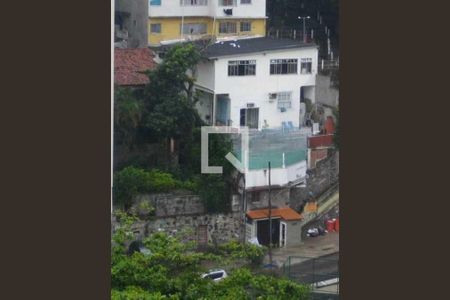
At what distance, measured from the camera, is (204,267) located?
1927cm

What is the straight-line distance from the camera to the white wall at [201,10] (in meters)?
19.2

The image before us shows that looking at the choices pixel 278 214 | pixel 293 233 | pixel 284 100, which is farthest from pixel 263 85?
pixel 293 233

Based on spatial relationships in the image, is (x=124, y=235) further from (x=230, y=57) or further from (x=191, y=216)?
(x=230, y=57)

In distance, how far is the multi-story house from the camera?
19188 mm

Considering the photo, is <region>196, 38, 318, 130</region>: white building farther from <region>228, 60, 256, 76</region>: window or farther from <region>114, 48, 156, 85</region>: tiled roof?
<region>114, 48, 156, 85</region>: tiled roof

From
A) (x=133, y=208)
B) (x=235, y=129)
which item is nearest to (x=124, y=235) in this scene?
(x=133, y=208)

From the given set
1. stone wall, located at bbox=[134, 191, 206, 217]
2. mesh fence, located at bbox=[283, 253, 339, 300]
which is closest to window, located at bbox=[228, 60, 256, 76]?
stone wall, located at bbox=[134, 191, 206, 217]

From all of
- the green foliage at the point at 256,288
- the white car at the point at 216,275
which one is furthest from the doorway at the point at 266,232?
the white car at the point at 216,275

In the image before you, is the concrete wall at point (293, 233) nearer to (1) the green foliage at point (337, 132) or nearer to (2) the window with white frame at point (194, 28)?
(1) the green foliage at point (337, 132)

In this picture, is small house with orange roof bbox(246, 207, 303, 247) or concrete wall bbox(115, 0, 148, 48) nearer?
concrete wall bbox(115, 0, 148, 48)

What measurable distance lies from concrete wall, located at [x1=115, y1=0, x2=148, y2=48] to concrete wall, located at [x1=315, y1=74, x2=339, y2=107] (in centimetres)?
175

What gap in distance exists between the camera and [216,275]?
63.2 feet

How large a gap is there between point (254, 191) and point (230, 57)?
1335 mm

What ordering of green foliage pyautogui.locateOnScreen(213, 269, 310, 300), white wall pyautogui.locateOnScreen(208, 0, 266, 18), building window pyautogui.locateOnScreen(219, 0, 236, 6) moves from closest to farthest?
green foliage pyautogui.locateOnScreen(213, 269, 310, 300) < white wall pyautogui.locateOnScreen(208, 0, 266, 18) < building window pyautogui.locateOnScreen(219, 0, 236, 6)
